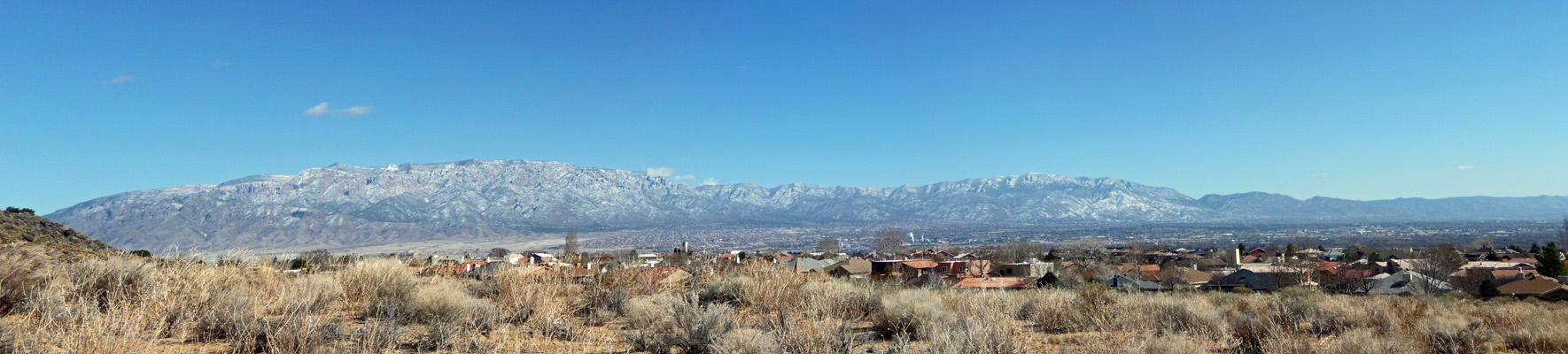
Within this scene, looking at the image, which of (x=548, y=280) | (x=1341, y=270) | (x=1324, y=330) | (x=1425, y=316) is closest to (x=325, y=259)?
(x=548, y=280)

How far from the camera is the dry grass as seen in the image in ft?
18.0

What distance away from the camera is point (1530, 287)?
32.4 m

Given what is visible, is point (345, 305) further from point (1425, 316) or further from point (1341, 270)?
point (1341, 270)

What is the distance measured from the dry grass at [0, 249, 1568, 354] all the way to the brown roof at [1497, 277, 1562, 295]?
27.8 meters

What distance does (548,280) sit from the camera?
8.30m

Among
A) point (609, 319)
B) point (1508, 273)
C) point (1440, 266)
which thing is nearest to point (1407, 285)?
point (1508, 273)

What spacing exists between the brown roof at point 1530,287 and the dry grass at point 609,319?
91.2ft

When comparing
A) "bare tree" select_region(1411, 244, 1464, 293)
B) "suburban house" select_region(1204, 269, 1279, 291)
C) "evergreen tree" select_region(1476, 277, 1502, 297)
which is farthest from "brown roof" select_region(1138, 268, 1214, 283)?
"evergreen tree" select_region(1476, 277, 1502, 297)

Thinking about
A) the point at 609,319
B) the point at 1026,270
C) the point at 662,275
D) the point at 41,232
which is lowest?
the point at 1026,270

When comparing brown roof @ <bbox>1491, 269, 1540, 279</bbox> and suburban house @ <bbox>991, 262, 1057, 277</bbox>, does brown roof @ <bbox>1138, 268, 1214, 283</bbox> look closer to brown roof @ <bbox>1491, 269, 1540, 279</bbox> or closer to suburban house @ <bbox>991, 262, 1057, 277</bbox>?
suburban house @ <bbox>991, 262, 1057, 277</bbox>

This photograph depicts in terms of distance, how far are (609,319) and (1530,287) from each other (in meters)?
40.9

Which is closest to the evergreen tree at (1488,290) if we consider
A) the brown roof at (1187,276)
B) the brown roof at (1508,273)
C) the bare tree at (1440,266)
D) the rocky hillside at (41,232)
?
the bare tree at (1440,266)

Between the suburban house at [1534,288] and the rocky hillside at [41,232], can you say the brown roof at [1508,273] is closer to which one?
the suburban house at [1534,288]

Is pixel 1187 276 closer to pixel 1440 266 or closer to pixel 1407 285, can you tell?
pixel 1440 266
